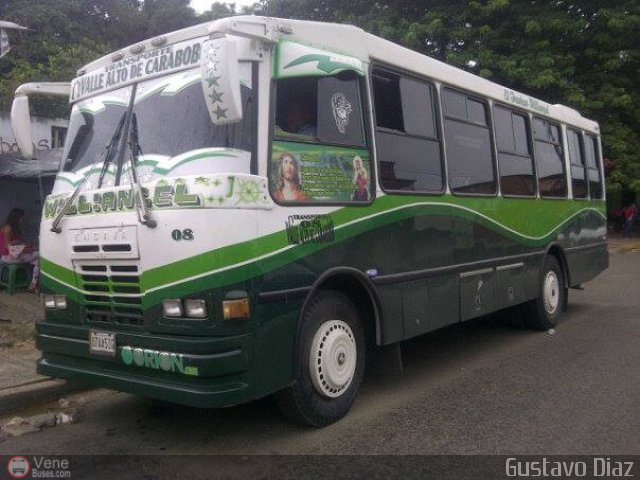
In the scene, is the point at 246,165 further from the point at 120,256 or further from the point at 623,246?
the point at 623,246

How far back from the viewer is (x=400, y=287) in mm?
5297

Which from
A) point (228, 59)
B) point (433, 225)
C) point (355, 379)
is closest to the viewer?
point (228, 59)

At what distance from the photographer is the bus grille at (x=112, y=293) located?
13.9ft

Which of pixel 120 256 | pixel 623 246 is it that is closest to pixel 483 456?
pixel 120 256

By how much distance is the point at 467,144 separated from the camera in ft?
21.5

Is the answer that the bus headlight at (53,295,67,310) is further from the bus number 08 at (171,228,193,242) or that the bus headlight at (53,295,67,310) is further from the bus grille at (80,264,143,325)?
the bus number 08 at (171,228,193,242)

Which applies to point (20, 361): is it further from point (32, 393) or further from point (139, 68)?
point (139, 68)

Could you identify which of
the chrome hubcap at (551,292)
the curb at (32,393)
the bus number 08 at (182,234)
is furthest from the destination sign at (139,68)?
the chrome hubcap at (551,292)

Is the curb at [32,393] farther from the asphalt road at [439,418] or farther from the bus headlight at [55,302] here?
the bus headlight at [55,302]

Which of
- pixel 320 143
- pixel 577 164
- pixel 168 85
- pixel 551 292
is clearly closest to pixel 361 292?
pixel 320 143

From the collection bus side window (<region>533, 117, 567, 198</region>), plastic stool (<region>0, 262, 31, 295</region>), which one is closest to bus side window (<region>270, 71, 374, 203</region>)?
bus side window (<region>533, 117, 567, 198</region>)

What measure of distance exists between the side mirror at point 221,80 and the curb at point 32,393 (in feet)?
9.88

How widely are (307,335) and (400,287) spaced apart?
1.20 meters

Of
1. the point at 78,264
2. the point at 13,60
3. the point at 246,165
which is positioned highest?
the point at 13,60
